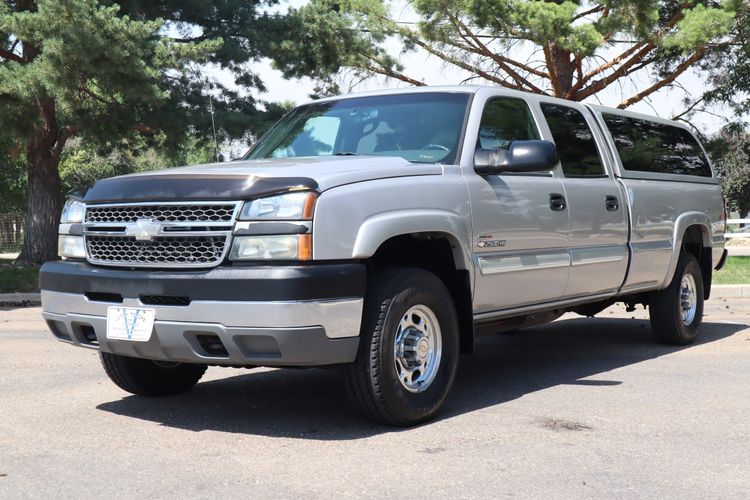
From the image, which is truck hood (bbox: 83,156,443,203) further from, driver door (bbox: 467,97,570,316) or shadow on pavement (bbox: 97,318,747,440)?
shadow on pavement (bbox: 97,318,747,440)

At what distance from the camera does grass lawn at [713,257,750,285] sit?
50.8ft

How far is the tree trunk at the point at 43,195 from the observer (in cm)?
2178

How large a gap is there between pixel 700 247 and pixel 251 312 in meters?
5.59

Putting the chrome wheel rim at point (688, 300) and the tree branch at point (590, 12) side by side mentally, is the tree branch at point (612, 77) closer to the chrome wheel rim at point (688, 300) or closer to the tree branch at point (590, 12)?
the tree branch at point (590, 12)

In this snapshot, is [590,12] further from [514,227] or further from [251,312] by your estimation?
[251,312]

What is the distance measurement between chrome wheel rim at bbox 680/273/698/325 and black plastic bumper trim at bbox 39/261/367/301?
4.58 meters

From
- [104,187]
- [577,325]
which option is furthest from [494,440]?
[577,325]

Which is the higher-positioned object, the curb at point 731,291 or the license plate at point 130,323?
the license plate at point 130,323

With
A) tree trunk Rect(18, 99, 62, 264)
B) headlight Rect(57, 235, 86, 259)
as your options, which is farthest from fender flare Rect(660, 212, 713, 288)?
tree trunk Rect(18, 99, 62, 264)

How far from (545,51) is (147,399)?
21085 mm

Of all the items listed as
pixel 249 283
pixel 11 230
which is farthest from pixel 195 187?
pixel 11 230

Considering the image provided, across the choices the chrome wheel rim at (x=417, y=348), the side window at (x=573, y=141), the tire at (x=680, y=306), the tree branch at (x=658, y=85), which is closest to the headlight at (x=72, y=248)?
the chrome wheel rim at (x=417, y=348)

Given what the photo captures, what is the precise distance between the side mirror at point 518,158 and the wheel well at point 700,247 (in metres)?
3.33

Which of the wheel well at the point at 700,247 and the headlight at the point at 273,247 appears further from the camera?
→ the wheel well at the point at 700,247
